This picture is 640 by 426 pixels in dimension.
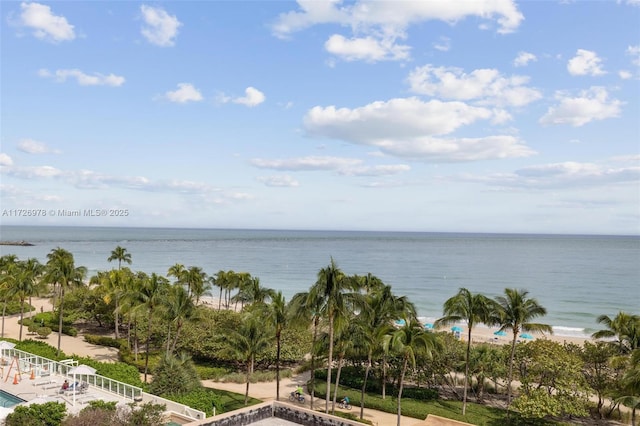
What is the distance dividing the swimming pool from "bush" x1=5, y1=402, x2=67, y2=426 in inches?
239

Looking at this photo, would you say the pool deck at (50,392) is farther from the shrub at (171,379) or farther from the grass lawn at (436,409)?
the grass lawn at (436,409)

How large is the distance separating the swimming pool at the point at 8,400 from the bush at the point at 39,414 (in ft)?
19.9

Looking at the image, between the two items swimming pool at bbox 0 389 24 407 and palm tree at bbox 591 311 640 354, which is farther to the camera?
palm tree at bbox 591 311 640 354

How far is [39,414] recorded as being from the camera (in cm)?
2083

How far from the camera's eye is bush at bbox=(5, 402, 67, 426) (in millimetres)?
19859

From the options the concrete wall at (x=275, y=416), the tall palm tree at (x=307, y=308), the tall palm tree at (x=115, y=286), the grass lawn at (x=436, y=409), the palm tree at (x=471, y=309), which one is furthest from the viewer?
the tall palm tree at (x=115, y=286)

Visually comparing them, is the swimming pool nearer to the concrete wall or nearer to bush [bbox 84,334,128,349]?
the concrete wall

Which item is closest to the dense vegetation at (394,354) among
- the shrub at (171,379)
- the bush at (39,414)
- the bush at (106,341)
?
the shrub at (171,379)

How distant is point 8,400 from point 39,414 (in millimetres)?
7933

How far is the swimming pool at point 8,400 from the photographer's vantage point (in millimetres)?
25930

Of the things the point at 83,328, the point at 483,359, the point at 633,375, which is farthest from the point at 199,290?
the point at 633,375

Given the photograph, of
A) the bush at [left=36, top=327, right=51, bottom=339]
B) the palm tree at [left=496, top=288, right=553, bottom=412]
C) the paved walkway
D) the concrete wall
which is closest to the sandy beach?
the paved walkway

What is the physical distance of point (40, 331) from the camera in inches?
1852

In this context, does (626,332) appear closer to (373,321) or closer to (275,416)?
(373,321)
